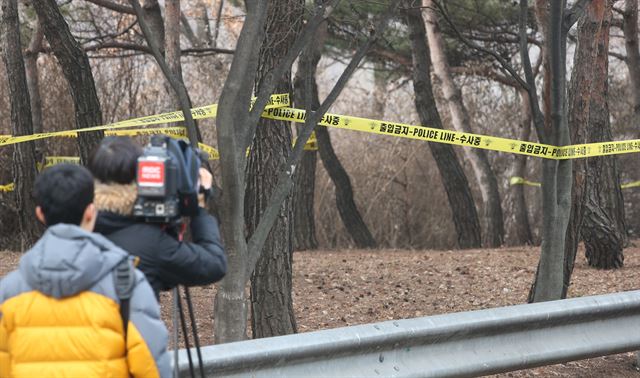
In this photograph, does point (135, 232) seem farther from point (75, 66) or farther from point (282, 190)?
point (75, 66)

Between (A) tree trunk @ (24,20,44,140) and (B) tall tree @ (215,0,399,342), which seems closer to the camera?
(B) tall tree @ (215,0,399,342)

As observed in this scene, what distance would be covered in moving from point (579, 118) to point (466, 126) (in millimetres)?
8961

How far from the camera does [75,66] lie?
34.9 ft

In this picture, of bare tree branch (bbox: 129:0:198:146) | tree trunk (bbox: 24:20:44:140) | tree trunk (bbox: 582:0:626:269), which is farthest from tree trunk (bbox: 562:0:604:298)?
tree trunk (bbox: 24:20:44:140)

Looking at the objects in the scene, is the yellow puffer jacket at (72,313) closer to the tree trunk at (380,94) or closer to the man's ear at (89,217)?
the man's ear at (89,217)

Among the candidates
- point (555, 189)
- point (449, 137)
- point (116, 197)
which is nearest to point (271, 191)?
point (555, 189)

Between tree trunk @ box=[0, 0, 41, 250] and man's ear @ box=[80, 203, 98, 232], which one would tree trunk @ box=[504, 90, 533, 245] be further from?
man's ear @ box=[80, 203, 98, 232]

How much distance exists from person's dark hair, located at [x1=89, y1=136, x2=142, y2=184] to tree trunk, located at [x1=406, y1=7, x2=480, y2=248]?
13.1 metres

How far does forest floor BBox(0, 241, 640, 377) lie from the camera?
9742 mm

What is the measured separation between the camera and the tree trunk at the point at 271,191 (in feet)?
24.6

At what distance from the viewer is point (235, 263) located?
5.82m

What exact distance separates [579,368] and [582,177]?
1984 millimetres

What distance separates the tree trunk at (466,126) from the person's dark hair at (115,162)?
14.2 meters

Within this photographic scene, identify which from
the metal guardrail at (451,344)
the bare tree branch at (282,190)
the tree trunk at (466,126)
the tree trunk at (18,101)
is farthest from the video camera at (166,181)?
the tree trunk at (466,126)
